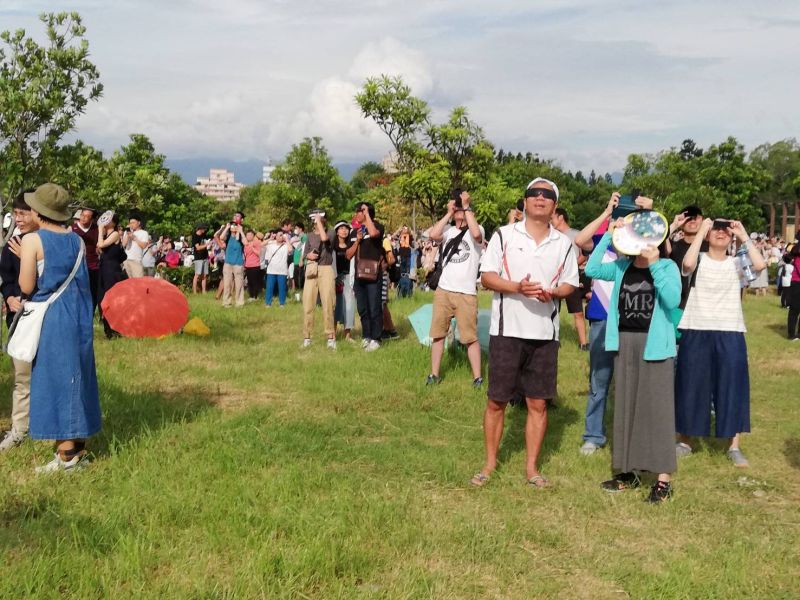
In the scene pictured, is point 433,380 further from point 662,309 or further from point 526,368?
point 662,309

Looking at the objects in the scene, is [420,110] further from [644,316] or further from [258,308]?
[644,316]

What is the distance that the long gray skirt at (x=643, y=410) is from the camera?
486cm

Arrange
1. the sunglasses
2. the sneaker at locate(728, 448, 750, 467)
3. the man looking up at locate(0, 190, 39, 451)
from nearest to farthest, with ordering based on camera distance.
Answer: the sunglasses
the man looking up at locate(0, 190, 39, 451)
the sneaker at locate(728, 448, 750, 467)

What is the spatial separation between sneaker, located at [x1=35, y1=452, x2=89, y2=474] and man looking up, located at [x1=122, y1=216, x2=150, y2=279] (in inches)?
333

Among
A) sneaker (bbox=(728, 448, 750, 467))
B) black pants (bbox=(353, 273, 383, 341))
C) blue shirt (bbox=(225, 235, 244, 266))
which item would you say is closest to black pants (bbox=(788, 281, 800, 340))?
black pants (bbox=(353, 273, 383, 341))

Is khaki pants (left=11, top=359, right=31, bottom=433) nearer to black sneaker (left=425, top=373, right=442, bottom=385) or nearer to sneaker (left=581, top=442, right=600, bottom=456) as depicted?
black sneaker (left=425, top=373, right=442, bottom=385)

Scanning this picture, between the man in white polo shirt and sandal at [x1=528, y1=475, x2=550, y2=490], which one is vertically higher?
the man in white polo shirt

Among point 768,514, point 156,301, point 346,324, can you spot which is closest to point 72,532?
point 768,514

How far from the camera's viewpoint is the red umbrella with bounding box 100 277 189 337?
969 cm

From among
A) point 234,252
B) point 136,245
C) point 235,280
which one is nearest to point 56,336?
point 136,245

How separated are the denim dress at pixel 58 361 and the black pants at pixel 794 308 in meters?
11.3

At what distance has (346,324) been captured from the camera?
1099 cm

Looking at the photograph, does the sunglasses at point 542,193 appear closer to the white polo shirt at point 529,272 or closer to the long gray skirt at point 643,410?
the white polo shirt at point 529,272

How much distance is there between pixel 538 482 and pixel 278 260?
11221 mm
